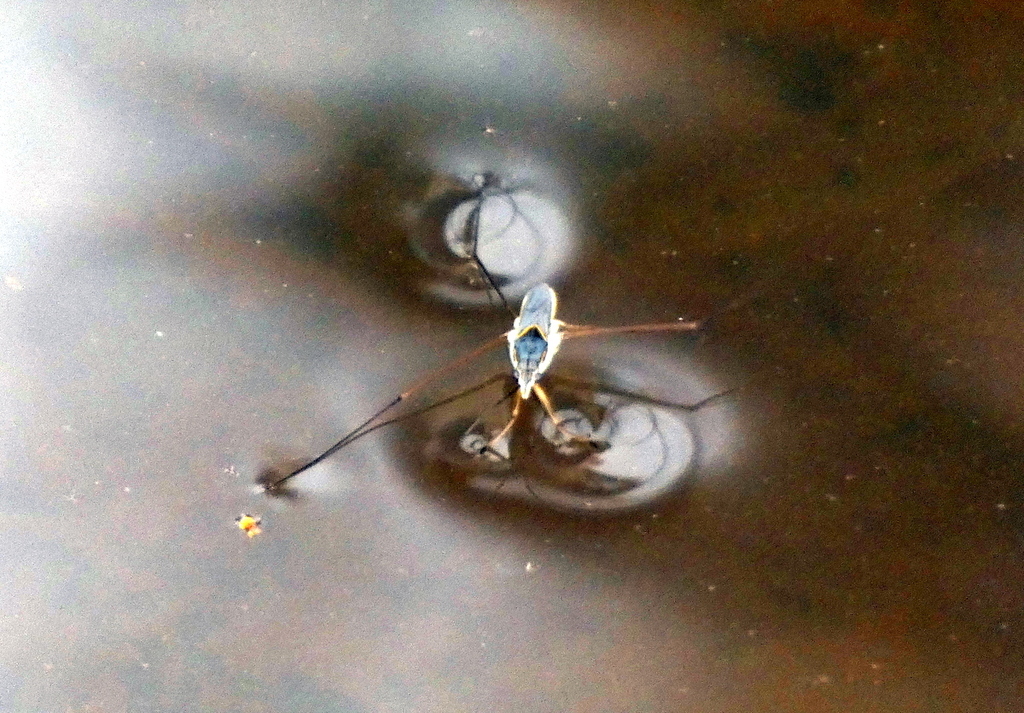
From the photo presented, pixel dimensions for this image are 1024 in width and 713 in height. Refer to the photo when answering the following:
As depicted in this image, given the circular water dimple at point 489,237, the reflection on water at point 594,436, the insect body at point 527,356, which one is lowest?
the reflection on water at point 594,436

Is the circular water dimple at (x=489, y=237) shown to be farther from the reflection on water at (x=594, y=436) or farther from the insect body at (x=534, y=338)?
the reflection on water at (x=594, y=436)

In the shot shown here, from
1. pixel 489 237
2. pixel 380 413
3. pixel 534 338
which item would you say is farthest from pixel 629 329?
pixel 380 413

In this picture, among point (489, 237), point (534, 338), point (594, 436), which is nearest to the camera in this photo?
point (534, 338)

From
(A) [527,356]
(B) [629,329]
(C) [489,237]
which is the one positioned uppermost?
(C) [489,237]

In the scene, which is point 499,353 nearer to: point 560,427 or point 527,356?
point 527,356

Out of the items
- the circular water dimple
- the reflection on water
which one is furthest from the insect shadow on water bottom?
the circular water dimple

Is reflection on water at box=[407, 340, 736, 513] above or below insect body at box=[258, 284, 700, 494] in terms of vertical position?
below

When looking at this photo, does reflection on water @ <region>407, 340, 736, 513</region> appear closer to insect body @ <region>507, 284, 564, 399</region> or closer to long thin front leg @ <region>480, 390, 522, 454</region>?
long thin front leg @ <region>480, 390, 522, 454</region>

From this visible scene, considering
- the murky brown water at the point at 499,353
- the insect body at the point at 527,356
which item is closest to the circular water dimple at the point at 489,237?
the murky brown water at the point at 499,353
